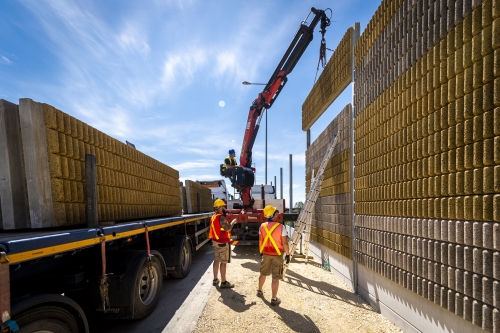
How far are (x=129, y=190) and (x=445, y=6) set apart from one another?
18.4ft

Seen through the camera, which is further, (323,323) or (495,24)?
(323,323)

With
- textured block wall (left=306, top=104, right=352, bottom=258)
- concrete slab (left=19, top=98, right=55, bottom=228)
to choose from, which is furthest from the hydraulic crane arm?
concrete slab (left=19, top=98, right=55, bottom=228)

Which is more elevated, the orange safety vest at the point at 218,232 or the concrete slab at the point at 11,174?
the concrete slab at the point at 11,174

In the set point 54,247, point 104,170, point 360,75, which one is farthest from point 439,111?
point 104,170

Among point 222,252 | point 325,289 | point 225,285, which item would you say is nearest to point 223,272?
point 225,285

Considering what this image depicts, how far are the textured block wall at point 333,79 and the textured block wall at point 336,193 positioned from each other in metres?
0.73

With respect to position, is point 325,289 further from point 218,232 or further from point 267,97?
point 267,97

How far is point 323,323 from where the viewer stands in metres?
4.33

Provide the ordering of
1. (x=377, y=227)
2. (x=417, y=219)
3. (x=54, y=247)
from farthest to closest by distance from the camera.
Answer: (x=377, y=227) → (x=417, y=219) → (x=54, y=247)

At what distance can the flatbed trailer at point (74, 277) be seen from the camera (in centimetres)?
220

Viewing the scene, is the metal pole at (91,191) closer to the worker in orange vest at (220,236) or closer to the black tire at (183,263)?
the worker in orange vest at (220,236)

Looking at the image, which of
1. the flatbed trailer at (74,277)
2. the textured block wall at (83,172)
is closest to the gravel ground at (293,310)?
the flatbed trailer at (74,277)

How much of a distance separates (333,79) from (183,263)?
6.35 m

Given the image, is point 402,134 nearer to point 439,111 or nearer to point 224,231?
point 439,111
